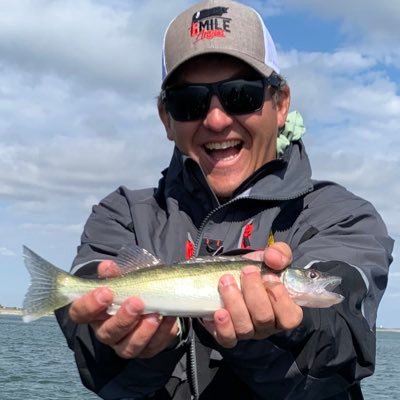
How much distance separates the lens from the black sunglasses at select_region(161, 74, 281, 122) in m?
5.24

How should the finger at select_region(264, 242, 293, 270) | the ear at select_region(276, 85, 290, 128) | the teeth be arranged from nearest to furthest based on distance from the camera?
the finger at select_region(264, 242, 293, 270) < the teeth < the ear at select_region(276, 85, 290, 128)

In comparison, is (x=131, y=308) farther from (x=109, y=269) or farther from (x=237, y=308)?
(x=237, y=308)

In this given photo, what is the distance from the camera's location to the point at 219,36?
17.3ft

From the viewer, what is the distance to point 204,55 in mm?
5254

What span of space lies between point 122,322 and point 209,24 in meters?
2.37

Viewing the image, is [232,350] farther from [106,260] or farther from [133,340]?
[106,260]

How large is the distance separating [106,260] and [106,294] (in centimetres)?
68

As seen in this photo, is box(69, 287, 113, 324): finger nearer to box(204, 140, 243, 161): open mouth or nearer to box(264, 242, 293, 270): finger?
box(264, 242, 293, 270): finger

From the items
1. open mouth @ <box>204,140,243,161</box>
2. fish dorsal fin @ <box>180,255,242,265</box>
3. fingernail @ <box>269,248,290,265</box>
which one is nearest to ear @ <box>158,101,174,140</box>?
open mouth @ <box>204,140,243,161</box>

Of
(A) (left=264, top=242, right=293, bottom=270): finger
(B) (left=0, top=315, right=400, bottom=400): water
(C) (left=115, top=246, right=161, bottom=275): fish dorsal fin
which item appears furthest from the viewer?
(B) (left=0, top=315, right=400, bottom=400): water

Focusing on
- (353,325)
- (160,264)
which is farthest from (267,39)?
(353,325)

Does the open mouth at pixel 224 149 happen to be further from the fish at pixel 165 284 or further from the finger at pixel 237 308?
the finger at pixel 237 308

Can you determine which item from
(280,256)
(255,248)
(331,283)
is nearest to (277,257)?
(280,256)

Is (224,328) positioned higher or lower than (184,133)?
lower
